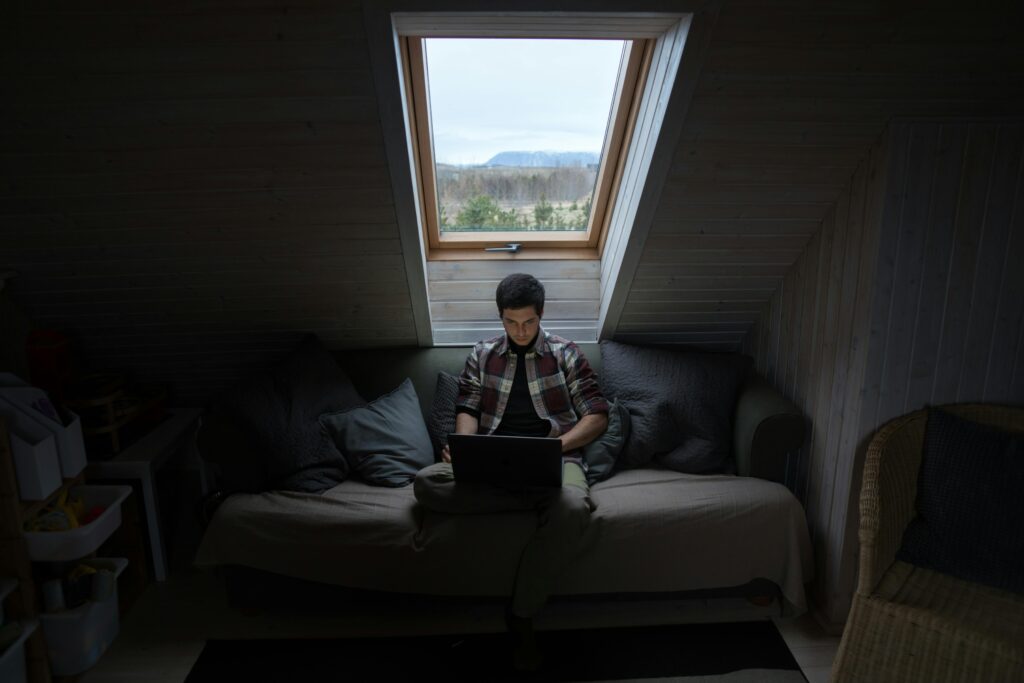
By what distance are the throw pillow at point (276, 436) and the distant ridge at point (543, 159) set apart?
1.08m

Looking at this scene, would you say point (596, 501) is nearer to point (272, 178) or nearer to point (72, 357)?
point (272, 178)

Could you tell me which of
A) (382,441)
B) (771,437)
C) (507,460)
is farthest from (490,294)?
(771,437)

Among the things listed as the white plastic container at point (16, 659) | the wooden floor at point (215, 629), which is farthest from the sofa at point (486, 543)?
the white plastic container at point (16, 659)

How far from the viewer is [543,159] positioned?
2.46 meters

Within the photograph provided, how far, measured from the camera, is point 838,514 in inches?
82.6

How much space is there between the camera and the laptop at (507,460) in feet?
6.19

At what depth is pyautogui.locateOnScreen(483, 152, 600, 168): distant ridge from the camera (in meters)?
2.43

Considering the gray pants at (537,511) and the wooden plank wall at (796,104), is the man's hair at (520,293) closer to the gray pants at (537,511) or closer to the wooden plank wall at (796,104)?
the wooden plank wall at (796,104)

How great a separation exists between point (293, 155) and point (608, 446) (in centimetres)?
141

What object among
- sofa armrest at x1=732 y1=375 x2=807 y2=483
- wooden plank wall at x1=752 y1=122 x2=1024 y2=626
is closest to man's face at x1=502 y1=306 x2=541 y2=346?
sofa armrest at x1=732 y1=375 x2=807 y2=483

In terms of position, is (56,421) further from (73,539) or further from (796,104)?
(796,104)

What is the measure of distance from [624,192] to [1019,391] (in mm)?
1345

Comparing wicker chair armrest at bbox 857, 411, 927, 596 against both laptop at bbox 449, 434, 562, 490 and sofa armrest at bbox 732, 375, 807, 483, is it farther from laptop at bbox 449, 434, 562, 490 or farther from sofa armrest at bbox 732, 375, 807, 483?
laptop at bbox 449, 434, 562, 490

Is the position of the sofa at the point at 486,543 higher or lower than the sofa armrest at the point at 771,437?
lower
